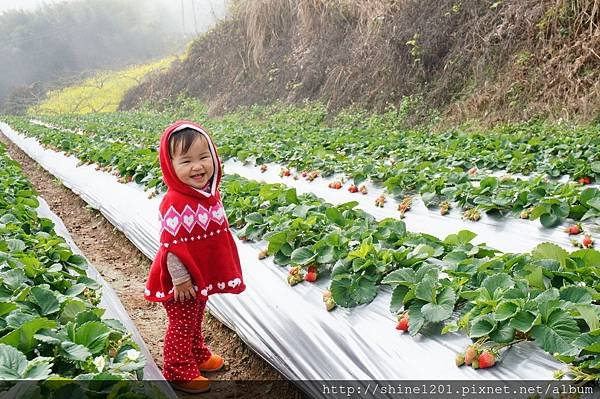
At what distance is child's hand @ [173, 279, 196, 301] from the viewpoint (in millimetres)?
2666

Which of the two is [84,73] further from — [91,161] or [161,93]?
[91,161]

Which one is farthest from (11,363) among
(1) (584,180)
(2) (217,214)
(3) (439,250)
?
(1) (584,180)

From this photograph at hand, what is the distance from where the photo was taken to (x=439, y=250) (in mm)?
2891

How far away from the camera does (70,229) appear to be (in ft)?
22.3

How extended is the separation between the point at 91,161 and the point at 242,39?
50.1 ft

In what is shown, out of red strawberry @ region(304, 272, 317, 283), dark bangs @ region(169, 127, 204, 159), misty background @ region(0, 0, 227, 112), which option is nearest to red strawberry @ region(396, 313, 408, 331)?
red strawberry @ region(304, 272, 317, 283)

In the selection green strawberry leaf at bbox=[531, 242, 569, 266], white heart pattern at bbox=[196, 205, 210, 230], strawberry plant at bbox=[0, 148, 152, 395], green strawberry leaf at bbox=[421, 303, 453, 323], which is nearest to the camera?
strawberry plant at bbox=[0, 148, 152, 395]

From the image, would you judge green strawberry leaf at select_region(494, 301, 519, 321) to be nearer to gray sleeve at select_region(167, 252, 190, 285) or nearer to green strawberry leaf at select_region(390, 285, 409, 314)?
green strawberry leaf at select_region(390, 285, 409, 314)

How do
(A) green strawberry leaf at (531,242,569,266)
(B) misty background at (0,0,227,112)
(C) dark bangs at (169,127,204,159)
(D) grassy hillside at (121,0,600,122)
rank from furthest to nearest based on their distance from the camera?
(B) misty background at (0,0,227,112) → (D) grassy hillside at (121,0,600,122) → (C) dark bangs at (169,127,204,159) → (A) green strawberry leaf at (531,242,569,266)

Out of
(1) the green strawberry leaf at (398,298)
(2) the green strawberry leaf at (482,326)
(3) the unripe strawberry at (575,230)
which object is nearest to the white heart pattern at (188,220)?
(1) the green strawberry leaf at (398,298)

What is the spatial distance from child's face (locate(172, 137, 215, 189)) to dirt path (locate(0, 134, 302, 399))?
1201mm

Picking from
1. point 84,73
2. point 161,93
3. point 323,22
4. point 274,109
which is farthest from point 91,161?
point 84,73

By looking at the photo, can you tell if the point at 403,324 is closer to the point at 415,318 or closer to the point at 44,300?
the point at 415,318

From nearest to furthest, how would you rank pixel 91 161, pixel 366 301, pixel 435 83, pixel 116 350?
1. pixel 116 350
2. pixel 366 301
3. pixel 91 161
4. pixel 435 83
